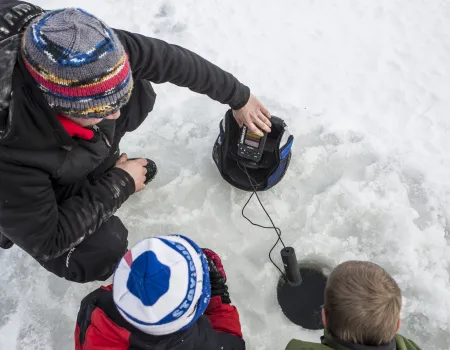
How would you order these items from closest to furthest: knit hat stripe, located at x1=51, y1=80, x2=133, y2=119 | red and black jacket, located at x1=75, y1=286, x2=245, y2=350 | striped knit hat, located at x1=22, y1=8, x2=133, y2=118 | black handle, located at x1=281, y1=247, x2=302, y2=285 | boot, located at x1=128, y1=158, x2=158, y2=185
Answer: striped knit hat, located at x1=22, y1=8, x2=133, y2=118 → knit hat stripe, located at x1=51, y1=80, x2=133, y2=119 → red and black jacket, located at x1=75, y1=286, x2=245, y2=350 → black handle, located at x1=281, y1=247, x2=302, y2=285 → boot, located at x1=128, y1=158, x2=158, y2=185

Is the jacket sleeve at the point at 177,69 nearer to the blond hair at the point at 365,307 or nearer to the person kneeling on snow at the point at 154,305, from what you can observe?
the person kneeling on snow at the point at 154,305

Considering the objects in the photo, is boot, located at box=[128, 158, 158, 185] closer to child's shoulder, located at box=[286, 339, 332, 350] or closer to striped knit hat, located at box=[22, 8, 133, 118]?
striped knit hat, located at box=[22, 8, 133, 118]

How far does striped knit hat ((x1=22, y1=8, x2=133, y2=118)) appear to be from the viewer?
4.19ft

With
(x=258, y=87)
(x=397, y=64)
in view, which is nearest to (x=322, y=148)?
(x=258, y=87)

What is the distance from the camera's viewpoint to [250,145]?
2461mm

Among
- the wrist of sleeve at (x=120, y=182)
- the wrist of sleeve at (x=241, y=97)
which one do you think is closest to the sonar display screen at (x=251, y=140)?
the wrist of sleeve at (x=241, y=97)

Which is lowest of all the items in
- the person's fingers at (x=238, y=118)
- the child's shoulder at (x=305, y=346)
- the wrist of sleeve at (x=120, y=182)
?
the wrist of sleeve at (x=120, y=182)

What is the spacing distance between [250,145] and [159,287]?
4.04 feet

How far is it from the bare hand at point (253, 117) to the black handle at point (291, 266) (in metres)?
0.66

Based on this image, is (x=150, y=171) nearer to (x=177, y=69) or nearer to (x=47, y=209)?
(x=177, y=69)

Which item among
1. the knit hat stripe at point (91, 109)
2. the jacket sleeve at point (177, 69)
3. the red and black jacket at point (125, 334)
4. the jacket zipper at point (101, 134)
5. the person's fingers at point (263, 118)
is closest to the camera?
the knit hat stripe at point (91, 109)

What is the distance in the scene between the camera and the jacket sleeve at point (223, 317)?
186 centimetres

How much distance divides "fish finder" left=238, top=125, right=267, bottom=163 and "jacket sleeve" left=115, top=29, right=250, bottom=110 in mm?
190

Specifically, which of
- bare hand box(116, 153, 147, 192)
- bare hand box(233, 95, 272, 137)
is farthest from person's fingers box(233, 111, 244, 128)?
bare hand box(116, 153, 147, 192)
